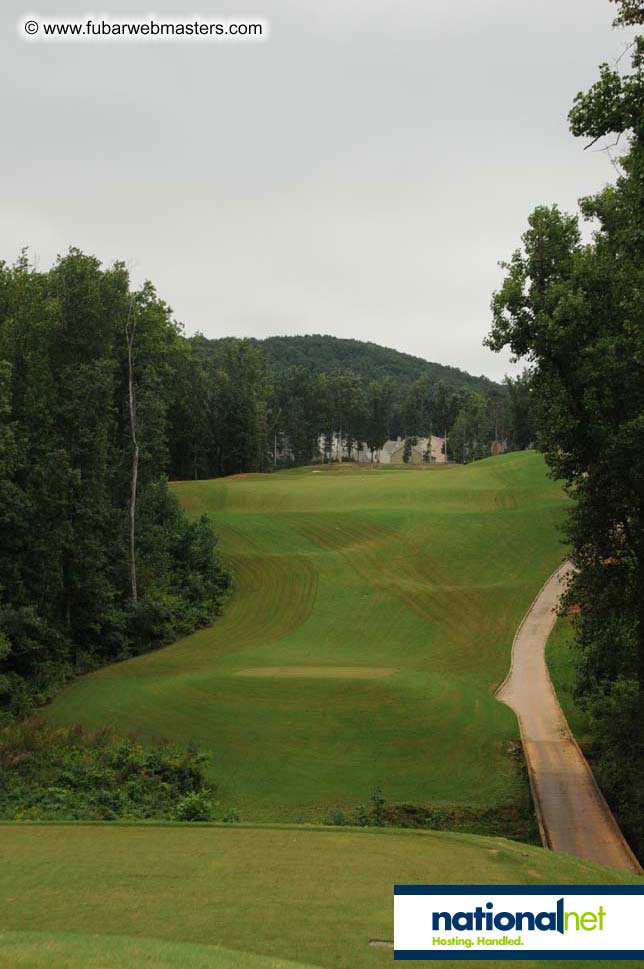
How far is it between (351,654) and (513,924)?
24118 millimetres

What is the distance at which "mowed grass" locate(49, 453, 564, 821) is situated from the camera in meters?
22.4

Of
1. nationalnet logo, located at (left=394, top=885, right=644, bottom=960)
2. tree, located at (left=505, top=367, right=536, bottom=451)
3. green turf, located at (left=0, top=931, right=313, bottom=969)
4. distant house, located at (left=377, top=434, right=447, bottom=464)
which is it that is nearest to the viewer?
green turf, located at (left=0, top=931, right=313, bottom=969)

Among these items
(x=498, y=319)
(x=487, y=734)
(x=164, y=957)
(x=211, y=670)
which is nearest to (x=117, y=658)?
(x=211, y=670)

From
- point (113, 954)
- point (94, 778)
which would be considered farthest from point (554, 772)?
point (113, 954)

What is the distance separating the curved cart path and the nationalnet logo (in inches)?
253

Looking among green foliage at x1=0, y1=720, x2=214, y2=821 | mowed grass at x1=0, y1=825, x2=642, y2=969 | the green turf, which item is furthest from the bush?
the green turf

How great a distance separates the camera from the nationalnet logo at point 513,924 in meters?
8.60

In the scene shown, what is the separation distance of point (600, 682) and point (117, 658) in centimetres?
2004

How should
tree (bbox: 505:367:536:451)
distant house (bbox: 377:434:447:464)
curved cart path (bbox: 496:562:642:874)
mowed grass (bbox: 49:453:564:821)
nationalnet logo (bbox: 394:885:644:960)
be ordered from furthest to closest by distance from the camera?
distant house (bbox: 377:434:447:464) < tree (bbox: 505:367:536:451) < mowed grass (bbox: 49:453:564:821) < curved cart path (bbox: 496:562:642:874) < nationalnet logo (bbox: 394:885:644:960)

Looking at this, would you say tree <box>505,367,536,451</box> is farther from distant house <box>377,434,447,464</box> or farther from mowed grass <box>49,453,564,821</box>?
mowed grass <box>49,453,564,821</box>

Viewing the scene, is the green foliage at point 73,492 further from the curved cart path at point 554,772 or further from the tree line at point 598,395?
the tree line at point 598,395

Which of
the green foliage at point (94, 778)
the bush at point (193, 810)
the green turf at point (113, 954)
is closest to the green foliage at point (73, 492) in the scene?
the green foliage at point (94, 778)

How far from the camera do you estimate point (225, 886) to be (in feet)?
34.1

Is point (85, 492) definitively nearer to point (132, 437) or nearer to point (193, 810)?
point (132, 437)
